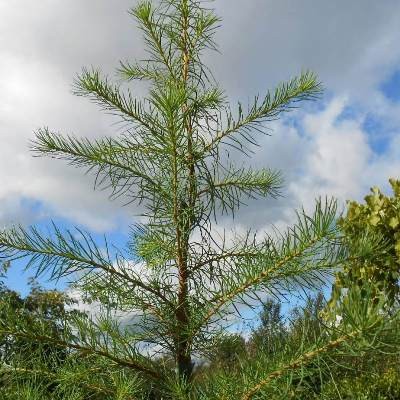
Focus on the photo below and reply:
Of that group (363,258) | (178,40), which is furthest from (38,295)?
(363,258)

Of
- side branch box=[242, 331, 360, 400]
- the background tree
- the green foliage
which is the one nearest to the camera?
side branch box=[242, 331, 360, 400]

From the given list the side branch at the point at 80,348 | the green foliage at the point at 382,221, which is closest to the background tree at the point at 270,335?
the side branch at the point at 80,348

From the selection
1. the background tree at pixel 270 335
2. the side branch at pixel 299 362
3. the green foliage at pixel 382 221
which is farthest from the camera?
the green foliage at pixel 382 221

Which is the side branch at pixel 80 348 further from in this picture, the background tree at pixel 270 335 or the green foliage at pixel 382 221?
the green foliage at pixel 382 221

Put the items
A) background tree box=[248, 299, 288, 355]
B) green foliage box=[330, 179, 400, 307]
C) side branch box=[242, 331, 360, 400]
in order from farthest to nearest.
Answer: green foliage box=[330, 179, 400, 307]
background tree box=[248, 299, 288, 355]
side branch box=[242, 331, 360, 400]

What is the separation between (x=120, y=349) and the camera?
3.22 m

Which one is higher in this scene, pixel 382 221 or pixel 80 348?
pixel 382 221

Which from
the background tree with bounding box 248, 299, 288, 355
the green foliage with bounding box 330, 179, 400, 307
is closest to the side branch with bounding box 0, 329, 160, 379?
the background tree with bounding box 248, 299, 288, 355

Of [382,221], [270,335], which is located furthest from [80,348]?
[382,221]

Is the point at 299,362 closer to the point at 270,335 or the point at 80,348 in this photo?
the point at 270,335

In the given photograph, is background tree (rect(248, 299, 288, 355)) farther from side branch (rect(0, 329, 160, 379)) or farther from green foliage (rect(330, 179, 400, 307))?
green foliage (rect(330, 179, 400, 307))

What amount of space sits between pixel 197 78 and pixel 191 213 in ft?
3.89

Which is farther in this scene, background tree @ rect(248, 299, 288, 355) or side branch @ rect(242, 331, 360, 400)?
background tree @ rect(248, 299, 288, 355)

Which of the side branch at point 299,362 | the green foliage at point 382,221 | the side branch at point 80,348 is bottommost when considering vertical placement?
the side branch at point 299,362
